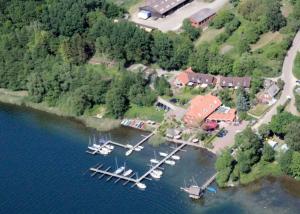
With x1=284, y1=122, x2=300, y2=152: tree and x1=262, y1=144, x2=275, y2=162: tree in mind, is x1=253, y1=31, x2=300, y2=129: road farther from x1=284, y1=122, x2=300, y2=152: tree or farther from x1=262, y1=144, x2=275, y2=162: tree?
x1=262, y1=144, x2=275, y2=162: tree

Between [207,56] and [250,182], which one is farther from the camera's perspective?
[207,56]

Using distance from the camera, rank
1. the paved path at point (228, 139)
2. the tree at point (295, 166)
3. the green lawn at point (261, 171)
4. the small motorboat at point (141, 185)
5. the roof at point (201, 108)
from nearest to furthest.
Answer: the tree at point (295, 166)
the small motorboat at point (141, 185)
the green lawn at point (261, 171)
the paved path at point (228, 139)
the roof at point (201, 108)

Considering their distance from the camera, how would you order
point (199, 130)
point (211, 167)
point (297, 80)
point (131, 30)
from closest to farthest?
point (211, 167), point (199, 130), point (297, 80), point (131, 30)

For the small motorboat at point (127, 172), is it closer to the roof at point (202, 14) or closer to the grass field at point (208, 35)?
the grass field at point (208, 35)

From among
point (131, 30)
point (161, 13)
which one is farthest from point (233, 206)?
point (161, 13)

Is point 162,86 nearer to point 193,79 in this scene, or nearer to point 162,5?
point 193,79

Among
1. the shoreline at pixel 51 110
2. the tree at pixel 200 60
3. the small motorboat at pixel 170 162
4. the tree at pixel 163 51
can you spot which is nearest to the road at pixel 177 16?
the tree at pixel 163 51

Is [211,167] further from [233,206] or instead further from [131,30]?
[131,30]
